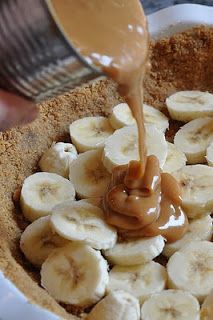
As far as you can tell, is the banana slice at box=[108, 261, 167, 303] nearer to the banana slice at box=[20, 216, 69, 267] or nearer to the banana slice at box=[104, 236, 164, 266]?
the banana slice at box=[104, 236, 164, 266]

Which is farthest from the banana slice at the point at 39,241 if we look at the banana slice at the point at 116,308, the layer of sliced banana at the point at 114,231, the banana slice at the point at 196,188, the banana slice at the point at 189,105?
the banana slice at the point at 189,105

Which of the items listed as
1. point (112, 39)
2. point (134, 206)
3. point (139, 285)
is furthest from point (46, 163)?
point (112, 39)

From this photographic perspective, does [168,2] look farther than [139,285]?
Yes

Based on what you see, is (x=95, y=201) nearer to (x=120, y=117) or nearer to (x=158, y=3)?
(x=120, y=117)

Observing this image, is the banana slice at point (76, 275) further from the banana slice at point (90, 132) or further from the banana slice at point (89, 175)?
the banana slice at point (90, 132)

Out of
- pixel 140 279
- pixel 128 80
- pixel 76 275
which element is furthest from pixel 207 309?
pixel 128 80

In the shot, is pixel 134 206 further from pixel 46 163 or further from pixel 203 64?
pixel 203 64

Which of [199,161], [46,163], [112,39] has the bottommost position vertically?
[199,161]

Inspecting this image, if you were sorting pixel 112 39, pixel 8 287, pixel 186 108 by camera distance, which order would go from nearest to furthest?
pixel 112 39
pixel 8 287
pixel 186 108
